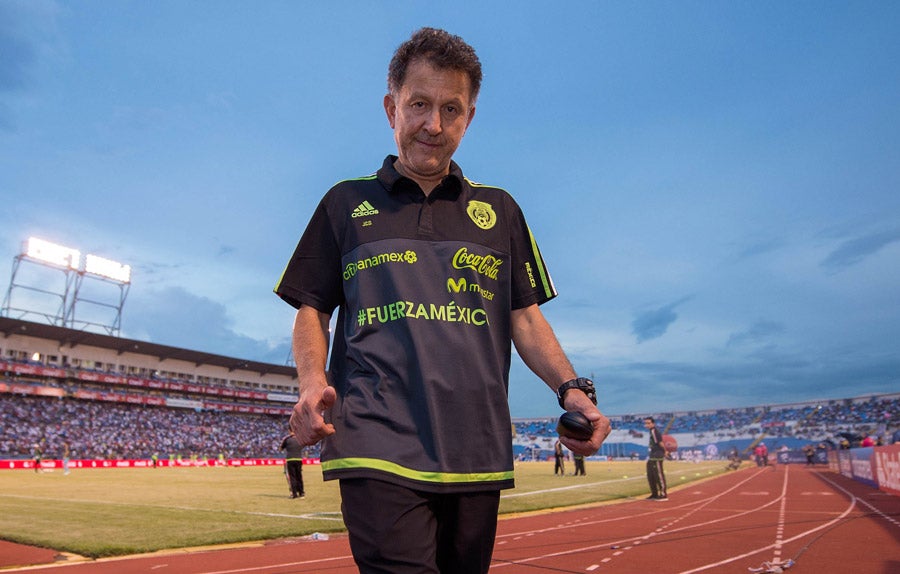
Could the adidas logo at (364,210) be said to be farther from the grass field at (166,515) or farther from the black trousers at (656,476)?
the black trousers at (656,476)

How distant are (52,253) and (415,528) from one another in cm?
6636

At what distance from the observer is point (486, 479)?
6.64ft

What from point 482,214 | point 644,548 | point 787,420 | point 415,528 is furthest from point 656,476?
point 787,420

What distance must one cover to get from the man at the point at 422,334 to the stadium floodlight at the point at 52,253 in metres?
64.5

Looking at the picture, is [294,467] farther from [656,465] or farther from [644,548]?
[644,548]

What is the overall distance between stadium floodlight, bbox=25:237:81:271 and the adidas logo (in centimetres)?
6453

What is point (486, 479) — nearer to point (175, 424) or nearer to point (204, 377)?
point (175, 424)

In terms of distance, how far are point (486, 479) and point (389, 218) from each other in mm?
938

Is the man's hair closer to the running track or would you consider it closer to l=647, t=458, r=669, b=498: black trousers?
the running track

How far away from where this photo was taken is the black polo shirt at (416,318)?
1.95 meters

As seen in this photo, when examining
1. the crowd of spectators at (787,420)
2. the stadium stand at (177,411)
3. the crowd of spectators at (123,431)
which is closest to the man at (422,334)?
the stadium stand at (177,411)

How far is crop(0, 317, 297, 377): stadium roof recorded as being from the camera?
180 feet

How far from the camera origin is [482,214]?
2.36 meters

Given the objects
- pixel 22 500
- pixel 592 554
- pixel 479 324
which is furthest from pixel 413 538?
pixel 22 500
